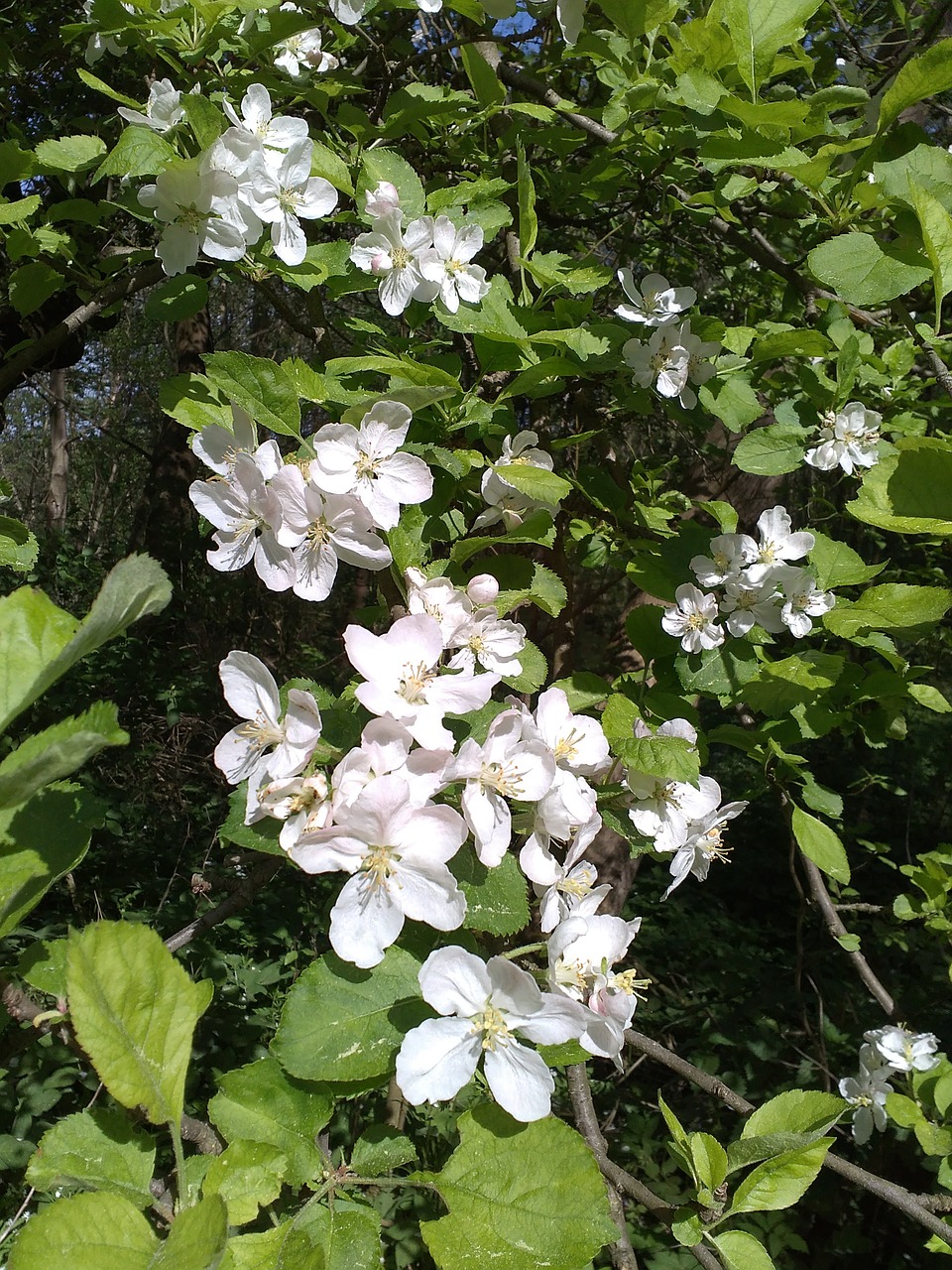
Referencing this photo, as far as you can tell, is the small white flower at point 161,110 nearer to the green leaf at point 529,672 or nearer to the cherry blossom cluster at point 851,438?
the green leaf at point 529,672

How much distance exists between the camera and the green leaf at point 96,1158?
72 cm

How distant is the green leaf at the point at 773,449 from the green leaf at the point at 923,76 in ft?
1.82

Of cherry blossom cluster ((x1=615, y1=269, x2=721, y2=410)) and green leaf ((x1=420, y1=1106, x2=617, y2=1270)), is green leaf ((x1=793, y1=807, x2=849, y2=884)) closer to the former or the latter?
cherry blossom cluster ((x1=615, y1=269, x2=721, y2=410))

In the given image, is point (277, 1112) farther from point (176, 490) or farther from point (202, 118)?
point (176, 490)

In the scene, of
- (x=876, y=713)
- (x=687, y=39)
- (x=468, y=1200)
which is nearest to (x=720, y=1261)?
(x=468, y=1200)

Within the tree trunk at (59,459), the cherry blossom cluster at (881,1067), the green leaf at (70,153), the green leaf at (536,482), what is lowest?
the tree trunk at (59,459)

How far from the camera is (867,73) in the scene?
2.80 metres

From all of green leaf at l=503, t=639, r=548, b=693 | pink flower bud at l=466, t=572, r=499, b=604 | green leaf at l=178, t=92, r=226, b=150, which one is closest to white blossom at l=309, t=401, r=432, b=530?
pink flower bud at l=466, t=572, r=499, b=604

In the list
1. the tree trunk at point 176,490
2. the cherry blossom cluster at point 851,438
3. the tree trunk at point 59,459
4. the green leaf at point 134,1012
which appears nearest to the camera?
the green leaf at point 134,1012

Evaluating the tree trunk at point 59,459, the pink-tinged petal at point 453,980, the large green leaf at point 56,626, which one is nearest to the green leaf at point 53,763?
the large green leaf at point 56,626

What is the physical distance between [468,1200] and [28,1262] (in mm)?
341

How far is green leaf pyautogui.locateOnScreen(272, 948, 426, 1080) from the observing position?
78 centimetres

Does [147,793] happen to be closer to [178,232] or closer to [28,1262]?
[178,232]

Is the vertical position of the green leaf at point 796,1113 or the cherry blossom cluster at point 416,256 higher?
the cherry blossom cluster at point 416,256
